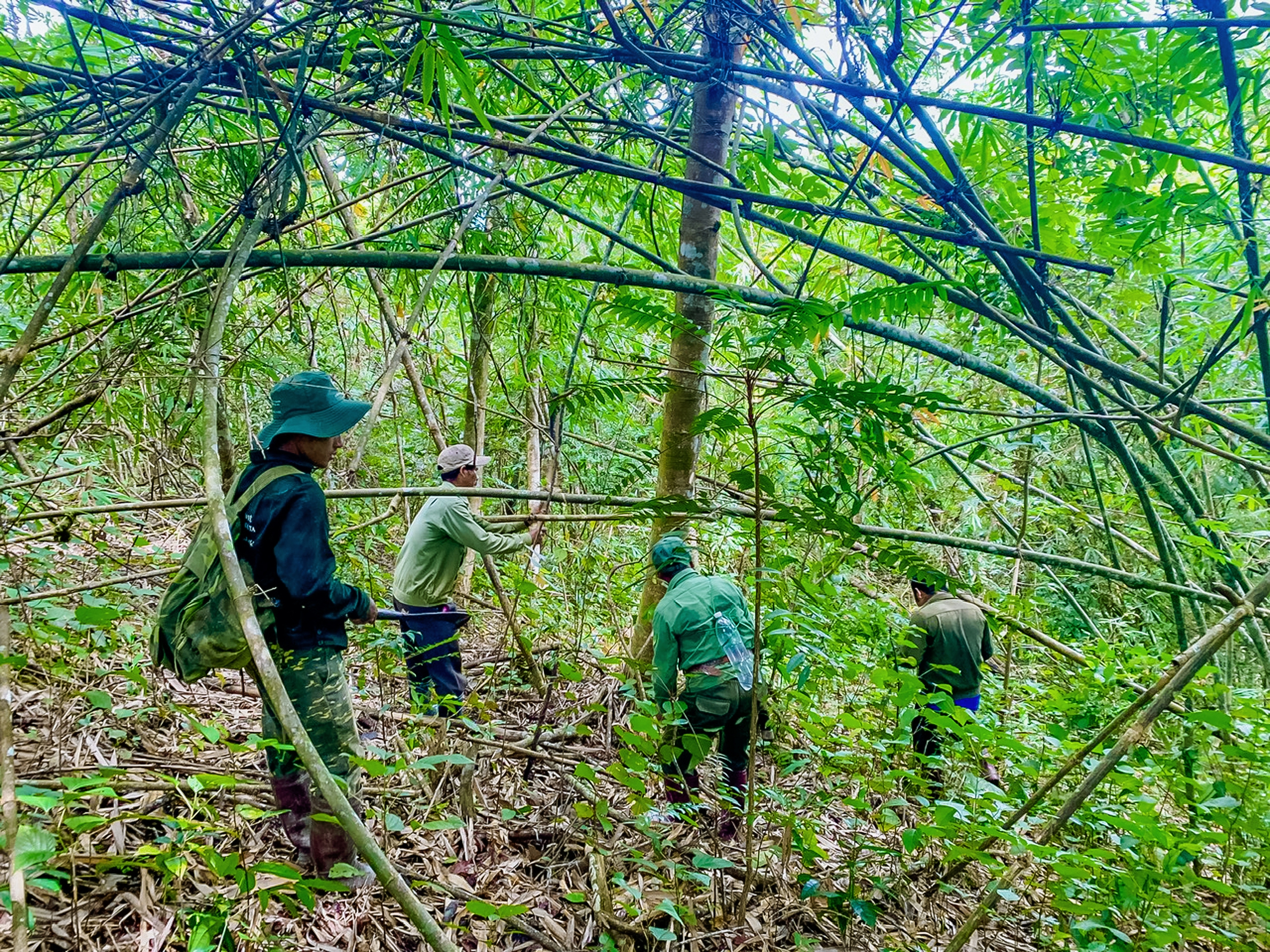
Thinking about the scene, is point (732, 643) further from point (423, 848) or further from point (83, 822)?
point (83, 822)

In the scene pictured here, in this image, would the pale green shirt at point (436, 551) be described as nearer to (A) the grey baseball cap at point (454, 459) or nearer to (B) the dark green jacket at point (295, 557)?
(A) the grey baseball cap at point (454, 459)

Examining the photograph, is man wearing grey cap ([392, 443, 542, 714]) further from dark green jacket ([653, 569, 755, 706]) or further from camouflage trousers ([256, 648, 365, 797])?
camouflage trousers ([256, 648, 365, 797])

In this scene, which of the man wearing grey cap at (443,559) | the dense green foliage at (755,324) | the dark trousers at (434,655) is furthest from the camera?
the man wearing grey cap at (443,559)

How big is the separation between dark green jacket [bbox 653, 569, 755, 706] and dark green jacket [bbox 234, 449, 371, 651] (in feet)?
5.42

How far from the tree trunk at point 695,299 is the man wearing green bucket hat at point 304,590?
1509mm

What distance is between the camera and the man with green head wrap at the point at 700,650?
352 centimetres

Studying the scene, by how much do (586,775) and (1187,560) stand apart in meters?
5.56

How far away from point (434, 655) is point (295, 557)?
1.86 meters

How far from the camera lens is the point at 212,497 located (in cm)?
147

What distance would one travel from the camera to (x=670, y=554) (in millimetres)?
3605

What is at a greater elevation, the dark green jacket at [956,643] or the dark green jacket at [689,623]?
the dark green jacket at [689,623]

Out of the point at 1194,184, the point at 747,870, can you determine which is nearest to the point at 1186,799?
the point at 747,870

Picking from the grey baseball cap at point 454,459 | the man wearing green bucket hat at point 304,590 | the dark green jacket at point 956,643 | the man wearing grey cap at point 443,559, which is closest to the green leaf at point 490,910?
the man wearing green bucket hat at point 304,590

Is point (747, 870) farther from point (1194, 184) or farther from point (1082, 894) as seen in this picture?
point (1194, 184)
